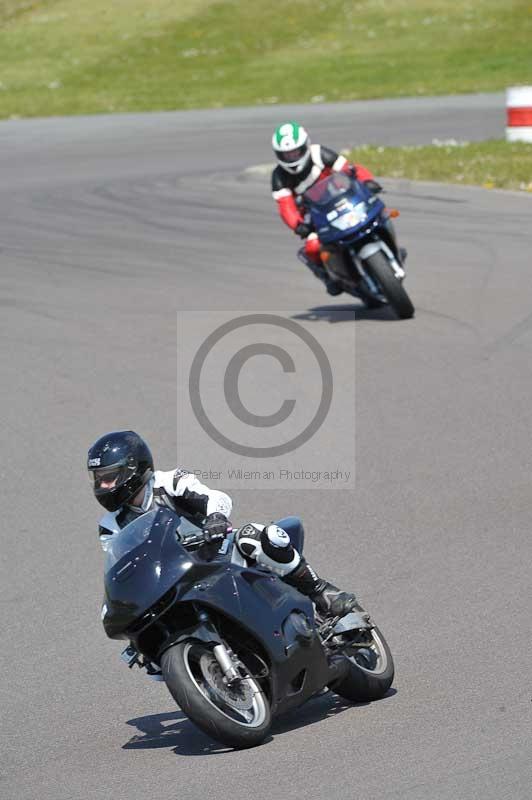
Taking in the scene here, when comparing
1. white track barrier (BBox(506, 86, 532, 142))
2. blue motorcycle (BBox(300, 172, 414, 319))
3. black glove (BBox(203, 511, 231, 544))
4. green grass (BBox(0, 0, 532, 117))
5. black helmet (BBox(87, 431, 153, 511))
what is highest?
green grass (BBox(0, 0, 532, 117))

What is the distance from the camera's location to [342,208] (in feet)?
44.1

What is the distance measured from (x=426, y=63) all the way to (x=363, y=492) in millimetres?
33427

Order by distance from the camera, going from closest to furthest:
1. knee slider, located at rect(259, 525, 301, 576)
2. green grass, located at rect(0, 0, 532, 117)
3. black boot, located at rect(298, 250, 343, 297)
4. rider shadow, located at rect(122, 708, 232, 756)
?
rider shadow, located at rect(122, 708, 232, 756) → knee slider, located at rect(259, 525, 301, 576) → black boot, located at rect(298, 250, 343, 297) → green grass, located at rect(0, 0, 532, 117)

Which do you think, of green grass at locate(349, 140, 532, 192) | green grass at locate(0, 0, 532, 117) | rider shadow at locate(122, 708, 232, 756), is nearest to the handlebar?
rider shadow at locate(122, 708, 232, 756)

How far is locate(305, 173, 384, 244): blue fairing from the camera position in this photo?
13.3m

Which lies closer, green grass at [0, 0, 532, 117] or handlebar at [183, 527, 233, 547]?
handlebar at [183, 527, 233, 547]

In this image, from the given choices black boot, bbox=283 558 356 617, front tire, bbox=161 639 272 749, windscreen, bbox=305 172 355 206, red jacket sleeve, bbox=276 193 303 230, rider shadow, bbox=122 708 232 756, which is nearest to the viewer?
front tire, bbox=161 639 272 749

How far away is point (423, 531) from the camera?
8.57 m

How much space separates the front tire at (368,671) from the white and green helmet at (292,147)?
7.89m

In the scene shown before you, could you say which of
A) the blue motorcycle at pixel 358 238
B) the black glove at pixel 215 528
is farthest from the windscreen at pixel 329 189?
the black glove at pixel 215 528

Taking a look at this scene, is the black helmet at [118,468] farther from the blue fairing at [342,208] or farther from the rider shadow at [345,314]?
the rider shadow at [345,314]

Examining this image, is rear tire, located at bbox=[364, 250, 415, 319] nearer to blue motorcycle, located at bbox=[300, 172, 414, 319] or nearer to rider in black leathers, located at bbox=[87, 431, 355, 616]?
blue motorcycle, located at bbox=[300, 172, 414, 319]

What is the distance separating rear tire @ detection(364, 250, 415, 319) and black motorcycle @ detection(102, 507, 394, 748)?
7417 mm

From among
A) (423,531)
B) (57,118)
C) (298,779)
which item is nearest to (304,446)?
(423,531)
